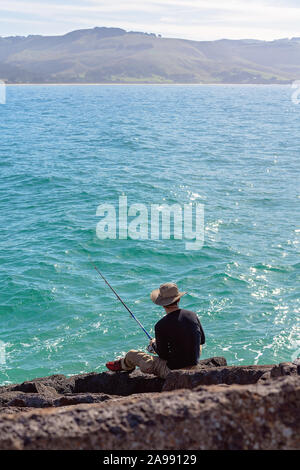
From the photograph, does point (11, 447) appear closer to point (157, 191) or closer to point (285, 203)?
point (285, 203)

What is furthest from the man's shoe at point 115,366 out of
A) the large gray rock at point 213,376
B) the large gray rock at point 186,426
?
the large gray rock at point 186,426

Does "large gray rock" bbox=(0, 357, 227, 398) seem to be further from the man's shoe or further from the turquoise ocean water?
the turquoise ocean water

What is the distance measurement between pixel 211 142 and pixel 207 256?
2794 centimetres

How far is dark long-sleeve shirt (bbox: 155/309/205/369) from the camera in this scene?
6.03 meters

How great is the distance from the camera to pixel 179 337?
607cm

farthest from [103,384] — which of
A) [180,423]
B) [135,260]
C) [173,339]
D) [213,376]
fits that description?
[135,260]

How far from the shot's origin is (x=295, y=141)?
143 feet

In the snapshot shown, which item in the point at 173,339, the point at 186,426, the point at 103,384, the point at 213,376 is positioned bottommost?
the point at 103,384

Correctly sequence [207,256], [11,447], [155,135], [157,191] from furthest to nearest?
[155,135] < [157,191] < [207,256] < [11,447]

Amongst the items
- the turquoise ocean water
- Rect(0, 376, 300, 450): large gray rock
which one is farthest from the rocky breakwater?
the turquoise ocean water

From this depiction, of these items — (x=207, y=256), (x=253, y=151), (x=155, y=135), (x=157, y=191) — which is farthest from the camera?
(x=155, y=135)

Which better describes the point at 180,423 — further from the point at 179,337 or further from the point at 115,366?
the point at 115,366

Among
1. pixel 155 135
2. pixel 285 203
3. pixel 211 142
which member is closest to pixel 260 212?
pixel 285 203

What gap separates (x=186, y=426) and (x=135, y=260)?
40.9 feet
